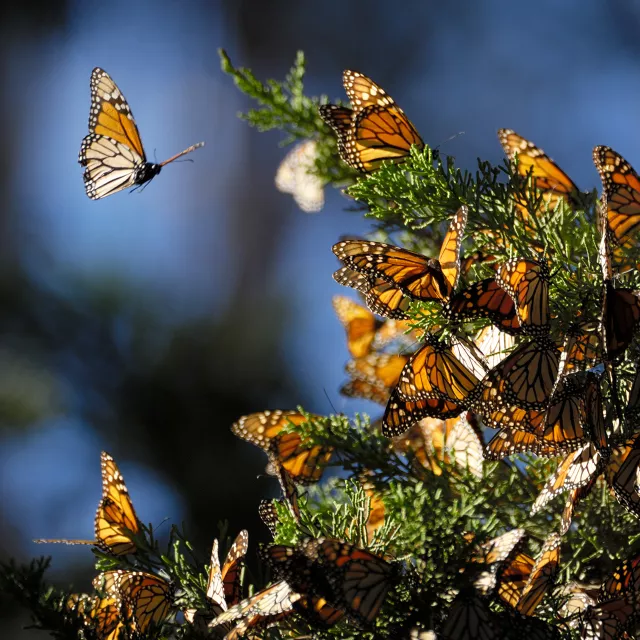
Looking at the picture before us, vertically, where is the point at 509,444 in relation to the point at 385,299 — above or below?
below

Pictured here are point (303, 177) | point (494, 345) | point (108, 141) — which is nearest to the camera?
point (494, 345)

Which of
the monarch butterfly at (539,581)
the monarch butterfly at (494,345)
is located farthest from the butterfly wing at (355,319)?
the monarch butterfly at (539,581)

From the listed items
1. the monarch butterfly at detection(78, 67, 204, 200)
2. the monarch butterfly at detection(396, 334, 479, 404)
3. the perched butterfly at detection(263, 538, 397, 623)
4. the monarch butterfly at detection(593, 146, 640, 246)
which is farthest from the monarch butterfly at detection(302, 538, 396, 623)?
the monarch butterfly at detection(78, 67, 204, 200)

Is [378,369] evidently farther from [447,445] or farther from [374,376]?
[447,445]

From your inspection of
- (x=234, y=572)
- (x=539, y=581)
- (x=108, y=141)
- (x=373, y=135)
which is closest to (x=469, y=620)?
(x=539, y=581)

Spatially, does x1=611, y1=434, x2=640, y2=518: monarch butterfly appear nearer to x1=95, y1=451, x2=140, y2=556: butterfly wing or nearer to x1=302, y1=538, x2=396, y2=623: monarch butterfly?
x1=302, y1=538, x2=396, y2=623: monarch butterfly

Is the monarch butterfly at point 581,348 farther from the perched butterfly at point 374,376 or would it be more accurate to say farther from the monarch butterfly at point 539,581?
the perched butterfly at point 374,376

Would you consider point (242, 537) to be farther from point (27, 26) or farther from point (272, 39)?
point (27, 26)
